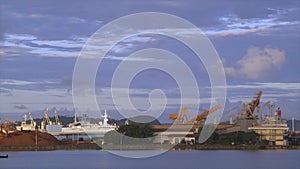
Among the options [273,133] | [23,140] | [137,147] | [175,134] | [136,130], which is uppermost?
[136,130]

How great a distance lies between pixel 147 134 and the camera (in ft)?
325

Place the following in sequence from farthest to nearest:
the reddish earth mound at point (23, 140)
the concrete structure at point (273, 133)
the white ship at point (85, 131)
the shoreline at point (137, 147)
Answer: the white ship at point (85, 131)
the reddish earth mound at point (23, 140)
the concrete structure at point (273, 133)
the shoreline at point (137, 147)

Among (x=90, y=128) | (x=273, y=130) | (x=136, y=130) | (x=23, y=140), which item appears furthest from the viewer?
(x=90, y=128)

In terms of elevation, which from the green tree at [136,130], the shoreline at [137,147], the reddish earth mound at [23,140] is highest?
the green tree at [136,130]

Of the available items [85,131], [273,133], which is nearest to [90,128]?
[85,131]

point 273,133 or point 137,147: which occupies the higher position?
point 273,133

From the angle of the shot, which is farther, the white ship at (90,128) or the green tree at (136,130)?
the white ship at (90,128)

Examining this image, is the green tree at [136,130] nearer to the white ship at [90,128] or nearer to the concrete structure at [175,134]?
the concrete structure at [175,134]

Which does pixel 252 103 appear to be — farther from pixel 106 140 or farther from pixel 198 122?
pixel 106 140

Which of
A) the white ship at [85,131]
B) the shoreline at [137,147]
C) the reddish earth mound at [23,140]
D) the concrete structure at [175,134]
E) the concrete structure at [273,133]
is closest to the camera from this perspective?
the shoreline at [137,147]

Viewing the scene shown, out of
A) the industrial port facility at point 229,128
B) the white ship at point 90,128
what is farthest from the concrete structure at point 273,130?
→ the white ship at point 90,128

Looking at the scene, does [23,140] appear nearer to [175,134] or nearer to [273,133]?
[175,134]

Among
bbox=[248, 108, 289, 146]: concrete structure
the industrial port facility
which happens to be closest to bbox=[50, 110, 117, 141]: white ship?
the industrial port facility

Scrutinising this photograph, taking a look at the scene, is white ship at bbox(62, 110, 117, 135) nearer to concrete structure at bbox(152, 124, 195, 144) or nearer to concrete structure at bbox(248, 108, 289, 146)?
concrete structure at bbox(152, 124, 195, 144)
